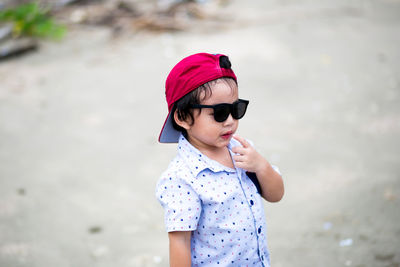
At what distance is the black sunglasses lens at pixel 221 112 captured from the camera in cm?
152

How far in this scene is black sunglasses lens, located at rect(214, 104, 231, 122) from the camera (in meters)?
1.52

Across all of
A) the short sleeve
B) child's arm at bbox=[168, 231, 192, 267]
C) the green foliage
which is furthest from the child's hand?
the green foliage

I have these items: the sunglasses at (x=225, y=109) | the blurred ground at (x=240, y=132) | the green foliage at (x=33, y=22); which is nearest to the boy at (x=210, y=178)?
the sunglasses at (x=225, y=109)

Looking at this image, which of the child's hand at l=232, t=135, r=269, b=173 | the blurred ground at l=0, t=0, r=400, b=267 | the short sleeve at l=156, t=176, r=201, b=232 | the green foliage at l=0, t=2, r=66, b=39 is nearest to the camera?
the short sleeve at l=156, t=176, r=201, b=232

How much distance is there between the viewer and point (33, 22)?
6969mm

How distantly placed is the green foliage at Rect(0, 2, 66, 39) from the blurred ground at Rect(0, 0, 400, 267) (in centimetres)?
39

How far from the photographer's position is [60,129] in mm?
4504

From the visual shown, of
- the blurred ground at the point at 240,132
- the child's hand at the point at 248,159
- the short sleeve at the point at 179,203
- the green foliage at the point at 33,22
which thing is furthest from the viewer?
the green foliage at the point at 33,22

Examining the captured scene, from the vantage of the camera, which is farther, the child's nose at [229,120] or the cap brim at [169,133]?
the cap brim at [169,133]

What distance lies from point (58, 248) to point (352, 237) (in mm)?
2065

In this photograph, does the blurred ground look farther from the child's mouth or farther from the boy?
the child's mouth

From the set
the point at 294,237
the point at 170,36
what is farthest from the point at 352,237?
the point at 170,36

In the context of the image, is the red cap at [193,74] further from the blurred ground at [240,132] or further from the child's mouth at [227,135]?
the blurred ground at [240,132]

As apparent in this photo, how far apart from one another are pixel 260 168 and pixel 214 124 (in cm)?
26
